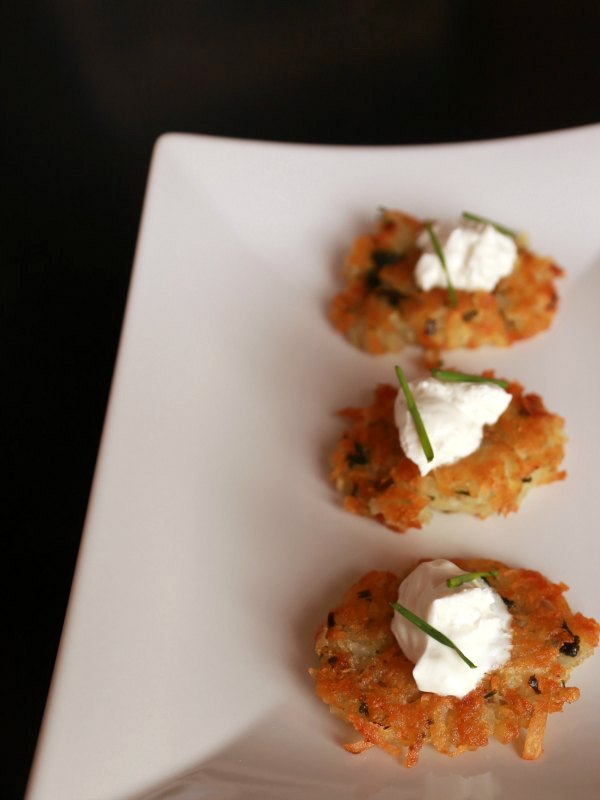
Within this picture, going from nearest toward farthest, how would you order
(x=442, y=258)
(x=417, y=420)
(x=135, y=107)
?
(x=417, y=420) → (x=442, y=258) → (x=135, y=107)

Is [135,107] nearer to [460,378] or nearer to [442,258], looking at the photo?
[442,258]

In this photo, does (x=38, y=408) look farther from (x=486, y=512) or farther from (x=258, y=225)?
(x=486, y=512)

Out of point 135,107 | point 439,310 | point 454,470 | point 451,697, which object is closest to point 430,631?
point 451,697

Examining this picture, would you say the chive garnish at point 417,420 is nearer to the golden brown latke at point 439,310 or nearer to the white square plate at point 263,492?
the white square plate at point 263,492

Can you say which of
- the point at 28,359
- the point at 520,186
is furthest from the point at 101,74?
the point at 520,186

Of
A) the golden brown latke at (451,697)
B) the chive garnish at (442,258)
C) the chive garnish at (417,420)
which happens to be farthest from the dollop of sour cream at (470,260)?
the golden brown latke at (451,697)

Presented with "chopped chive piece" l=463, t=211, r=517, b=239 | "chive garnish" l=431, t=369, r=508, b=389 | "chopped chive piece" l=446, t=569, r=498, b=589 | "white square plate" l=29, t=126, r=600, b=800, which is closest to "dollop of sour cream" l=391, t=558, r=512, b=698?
"chopped chive piece" l=446, t=569, r=498, b=589
